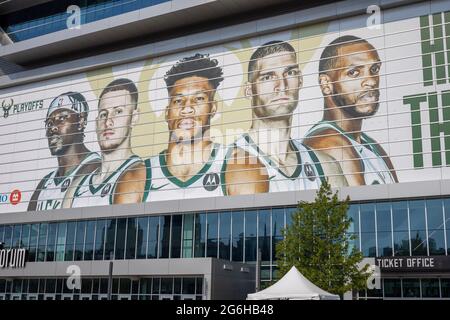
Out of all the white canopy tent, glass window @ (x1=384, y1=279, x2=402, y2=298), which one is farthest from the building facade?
the white canopy tent

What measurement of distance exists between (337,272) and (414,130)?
14.1 metres

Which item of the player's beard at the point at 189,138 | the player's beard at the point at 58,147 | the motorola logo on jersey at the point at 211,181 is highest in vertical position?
the player's beard at the point at 58,147

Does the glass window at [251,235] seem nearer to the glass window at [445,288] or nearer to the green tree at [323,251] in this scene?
the green tree at [323,251]

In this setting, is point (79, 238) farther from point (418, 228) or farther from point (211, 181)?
point (418, 228)

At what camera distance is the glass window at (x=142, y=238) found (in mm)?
42219

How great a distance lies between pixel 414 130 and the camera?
35.5 metres

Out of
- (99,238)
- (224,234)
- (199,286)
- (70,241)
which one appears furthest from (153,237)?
(70,241)

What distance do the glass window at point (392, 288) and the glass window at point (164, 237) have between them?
16.3 meters

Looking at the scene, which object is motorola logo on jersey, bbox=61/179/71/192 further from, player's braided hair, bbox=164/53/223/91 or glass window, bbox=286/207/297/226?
glass window, bbox=286/207/297/226

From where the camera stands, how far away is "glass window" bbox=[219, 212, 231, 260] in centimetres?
3938

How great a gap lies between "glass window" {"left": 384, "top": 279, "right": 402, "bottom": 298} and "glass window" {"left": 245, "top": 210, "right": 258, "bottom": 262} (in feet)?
30.8

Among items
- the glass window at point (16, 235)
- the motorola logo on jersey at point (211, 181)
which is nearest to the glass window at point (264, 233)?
the motorola logo on jersey at point (211, 181)

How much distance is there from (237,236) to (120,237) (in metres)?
10.3
